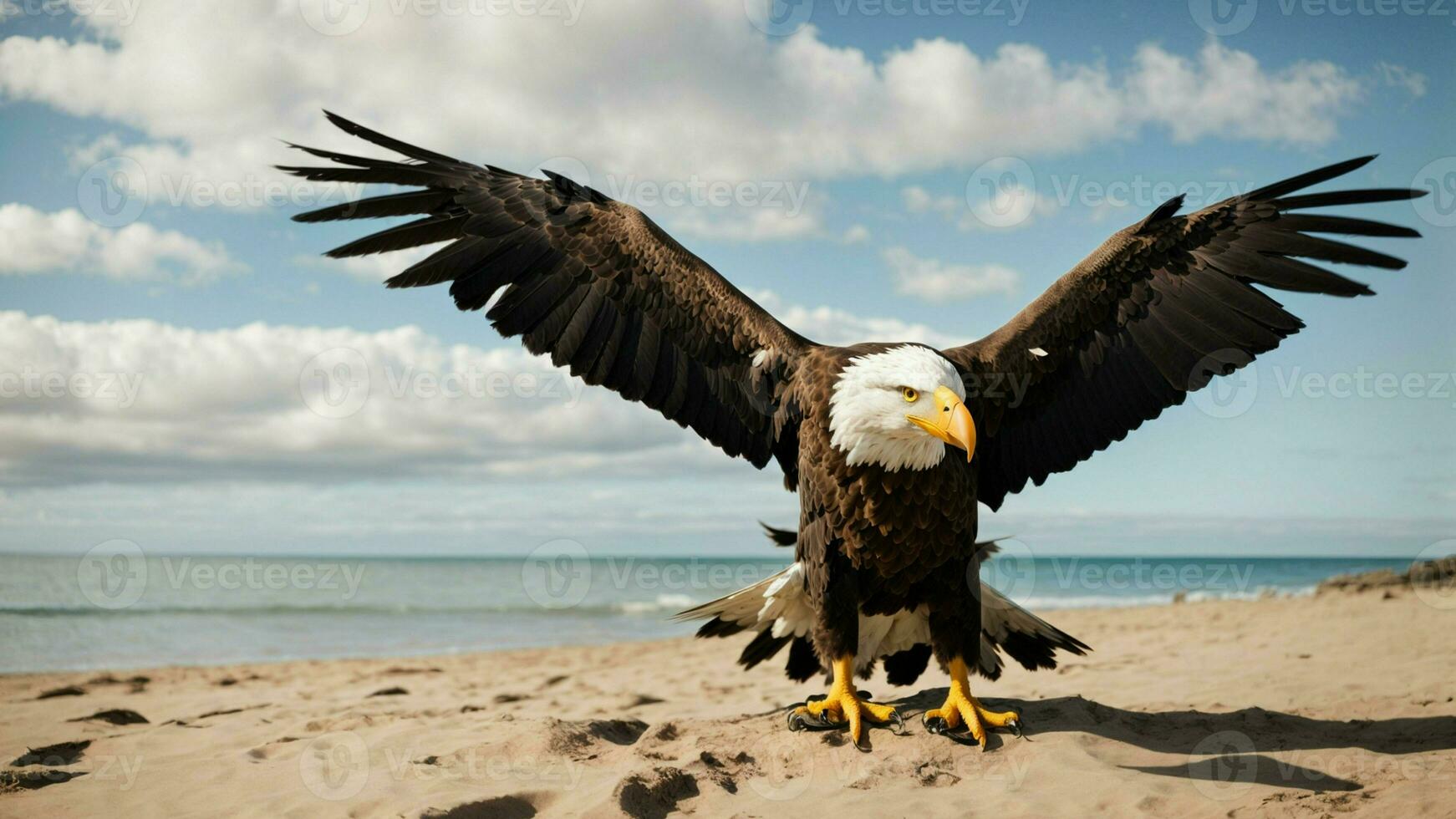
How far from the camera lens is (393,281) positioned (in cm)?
469

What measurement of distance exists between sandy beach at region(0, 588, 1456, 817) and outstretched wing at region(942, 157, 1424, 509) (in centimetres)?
152

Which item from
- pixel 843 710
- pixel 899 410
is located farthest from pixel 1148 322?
pixel 843 710

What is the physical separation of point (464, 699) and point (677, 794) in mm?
4633

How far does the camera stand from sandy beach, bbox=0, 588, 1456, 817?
11.9ft

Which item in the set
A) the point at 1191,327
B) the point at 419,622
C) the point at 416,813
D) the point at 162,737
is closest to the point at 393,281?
the point at 416,813

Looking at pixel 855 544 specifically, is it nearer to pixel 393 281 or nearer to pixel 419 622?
pixel 393 281

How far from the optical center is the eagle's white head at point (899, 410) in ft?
12.6

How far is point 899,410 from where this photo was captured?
12.9ft

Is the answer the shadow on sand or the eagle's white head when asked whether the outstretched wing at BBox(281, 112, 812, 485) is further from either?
the shadow on sand

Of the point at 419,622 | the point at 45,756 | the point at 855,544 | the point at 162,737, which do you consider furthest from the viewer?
the point at 419,622

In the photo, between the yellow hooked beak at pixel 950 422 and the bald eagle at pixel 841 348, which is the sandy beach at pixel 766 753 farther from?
the yellow hooked beak at pixel 950 422

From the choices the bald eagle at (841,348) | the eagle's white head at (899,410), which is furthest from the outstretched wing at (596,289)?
the eagle's white head at (899,410)

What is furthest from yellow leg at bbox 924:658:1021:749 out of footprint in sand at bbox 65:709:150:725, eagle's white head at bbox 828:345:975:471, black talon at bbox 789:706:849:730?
footprint in sand at bbox 65:709:150:725

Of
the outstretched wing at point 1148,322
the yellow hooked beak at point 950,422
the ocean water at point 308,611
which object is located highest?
the outstretched wing at point 1148,322
